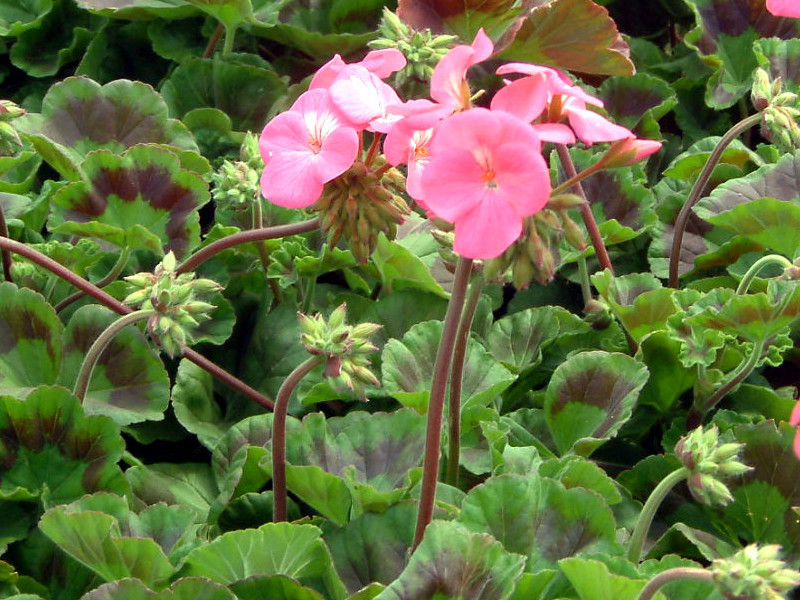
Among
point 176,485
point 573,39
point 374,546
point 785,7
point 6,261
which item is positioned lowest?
point 176,485

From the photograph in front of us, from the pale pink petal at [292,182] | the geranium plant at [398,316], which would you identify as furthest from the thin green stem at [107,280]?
the pale pink petal at [292,182]

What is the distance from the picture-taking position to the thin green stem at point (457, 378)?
3.35 ft

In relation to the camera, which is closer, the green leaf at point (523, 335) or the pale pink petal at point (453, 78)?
the pale pink petal at point (453, 78)

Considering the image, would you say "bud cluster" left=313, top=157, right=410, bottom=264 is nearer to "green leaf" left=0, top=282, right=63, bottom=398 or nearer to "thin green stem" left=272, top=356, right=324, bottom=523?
"thin green stem" left=272, top=356, right=324, bottom=523

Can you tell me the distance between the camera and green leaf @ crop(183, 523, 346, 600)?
112cm

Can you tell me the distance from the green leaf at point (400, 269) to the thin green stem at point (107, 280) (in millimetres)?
347

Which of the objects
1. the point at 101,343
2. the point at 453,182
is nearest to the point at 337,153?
the point at 453,182

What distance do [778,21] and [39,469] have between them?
1.55 meters

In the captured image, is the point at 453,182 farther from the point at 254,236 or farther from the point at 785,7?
the point at 785,7

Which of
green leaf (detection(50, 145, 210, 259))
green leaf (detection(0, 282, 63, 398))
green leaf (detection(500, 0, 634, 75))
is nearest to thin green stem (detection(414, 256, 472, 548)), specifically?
green leaf (detection(0, 282, 63, 398))

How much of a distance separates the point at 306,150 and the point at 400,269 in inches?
22.9

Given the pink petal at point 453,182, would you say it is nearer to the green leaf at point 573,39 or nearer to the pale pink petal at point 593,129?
the pale pink petal at point 593,129

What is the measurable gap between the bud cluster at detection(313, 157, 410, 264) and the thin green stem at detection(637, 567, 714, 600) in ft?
1.28

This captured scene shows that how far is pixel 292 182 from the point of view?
104 centimetres
